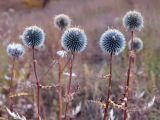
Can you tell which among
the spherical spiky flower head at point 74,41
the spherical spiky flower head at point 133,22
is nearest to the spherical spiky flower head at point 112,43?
the spherical spiky flower head at point 74,41

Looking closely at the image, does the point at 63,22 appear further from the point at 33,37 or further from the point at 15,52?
the point at 33,37

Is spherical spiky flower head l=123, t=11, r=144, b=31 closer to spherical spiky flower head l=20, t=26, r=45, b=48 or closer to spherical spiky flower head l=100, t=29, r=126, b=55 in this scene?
spherical spiky flower head l=100, t=29, r=126, b=55

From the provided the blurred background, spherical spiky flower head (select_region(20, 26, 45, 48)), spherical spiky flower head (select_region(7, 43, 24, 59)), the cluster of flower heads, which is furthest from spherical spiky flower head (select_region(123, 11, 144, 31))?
spherical spiky flower head (select_region(7, 43, 24, 59))

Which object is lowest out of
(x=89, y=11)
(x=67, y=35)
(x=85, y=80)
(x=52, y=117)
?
(x=52, y=117)

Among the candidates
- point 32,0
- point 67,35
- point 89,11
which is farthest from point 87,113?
point 32,0

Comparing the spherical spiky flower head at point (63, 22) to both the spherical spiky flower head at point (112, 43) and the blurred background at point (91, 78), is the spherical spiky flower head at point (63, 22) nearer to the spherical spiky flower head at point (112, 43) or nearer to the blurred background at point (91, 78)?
the blurred background at point (91, 78)

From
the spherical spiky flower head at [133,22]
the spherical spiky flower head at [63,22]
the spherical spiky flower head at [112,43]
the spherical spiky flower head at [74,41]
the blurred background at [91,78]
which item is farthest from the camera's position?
the blurred background at [91,78]

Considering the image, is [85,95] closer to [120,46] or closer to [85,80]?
[85,80]
